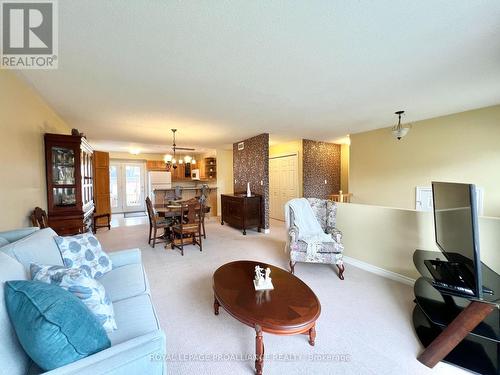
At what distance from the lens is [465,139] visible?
11.9 feet

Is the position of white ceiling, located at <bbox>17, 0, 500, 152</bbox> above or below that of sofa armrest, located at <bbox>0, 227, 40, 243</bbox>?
above

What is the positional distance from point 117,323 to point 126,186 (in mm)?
8274

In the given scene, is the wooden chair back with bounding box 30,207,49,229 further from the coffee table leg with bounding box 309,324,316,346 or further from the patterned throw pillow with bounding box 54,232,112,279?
the coffee table leg with bounding box 309,324,316,346

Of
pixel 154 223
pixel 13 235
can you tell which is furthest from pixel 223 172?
pixel 13 235

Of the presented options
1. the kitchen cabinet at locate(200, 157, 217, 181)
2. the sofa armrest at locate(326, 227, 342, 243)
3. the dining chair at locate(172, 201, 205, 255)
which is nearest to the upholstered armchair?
the sofa armrest at locate(326, 227, 342, 243)

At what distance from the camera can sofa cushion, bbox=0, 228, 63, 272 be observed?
127cm

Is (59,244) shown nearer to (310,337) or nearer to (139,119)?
(310,337)

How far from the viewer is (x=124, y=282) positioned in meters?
1.69

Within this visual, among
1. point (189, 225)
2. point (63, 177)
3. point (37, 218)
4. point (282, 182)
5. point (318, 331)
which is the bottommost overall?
point (318, 331)

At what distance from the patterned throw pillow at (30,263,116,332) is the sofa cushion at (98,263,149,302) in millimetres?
348

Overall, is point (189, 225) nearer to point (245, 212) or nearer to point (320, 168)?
point (245, 212)

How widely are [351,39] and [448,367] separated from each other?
8.20 ft

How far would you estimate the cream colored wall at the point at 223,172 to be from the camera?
7.50 metres

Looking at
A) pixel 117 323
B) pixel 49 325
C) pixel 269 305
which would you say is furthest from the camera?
pixel 269 305
